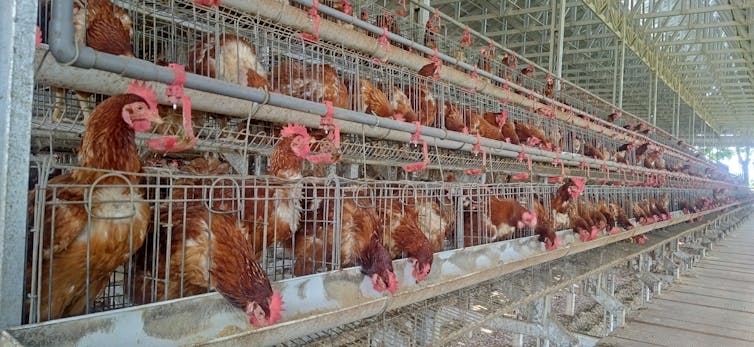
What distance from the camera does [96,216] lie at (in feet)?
3.88

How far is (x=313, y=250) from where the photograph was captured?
2.00 m

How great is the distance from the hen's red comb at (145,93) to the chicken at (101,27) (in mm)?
240

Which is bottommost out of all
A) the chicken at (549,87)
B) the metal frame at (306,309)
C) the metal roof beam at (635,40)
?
the metal frame at (306,309)

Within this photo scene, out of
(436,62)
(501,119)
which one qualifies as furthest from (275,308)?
(501,119)

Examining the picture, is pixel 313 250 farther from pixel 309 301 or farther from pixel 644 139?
pixel 644 139

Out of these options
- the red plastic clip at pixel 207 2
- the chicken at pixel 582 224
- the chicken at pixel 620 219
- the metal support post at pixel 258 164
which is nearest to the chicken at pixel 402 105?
the metal support post at pixel 258 164

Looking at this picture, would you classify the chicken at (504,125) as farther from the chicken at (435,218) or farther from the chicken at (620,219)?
the chicken at (620,219)

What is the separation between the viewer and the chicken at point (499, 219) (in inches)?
129

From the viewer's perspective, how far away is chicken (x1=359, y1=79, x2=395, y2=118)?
2.75m

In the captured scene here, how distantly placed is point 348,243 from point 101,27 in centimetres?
122

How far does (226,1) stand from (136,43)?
45cm

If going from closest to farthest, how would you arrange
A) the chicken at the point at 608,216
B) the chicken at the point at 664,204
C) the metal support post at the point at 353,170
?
the metal support post at the point at 353,170 < the chicken at the point at 608,216 < the chicken at the point at 664,204

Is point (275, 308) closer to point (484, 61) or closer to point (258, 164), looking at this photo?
point (258, 164)

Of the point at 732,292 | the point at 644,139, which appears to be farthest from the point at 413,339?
the point at 644,139
